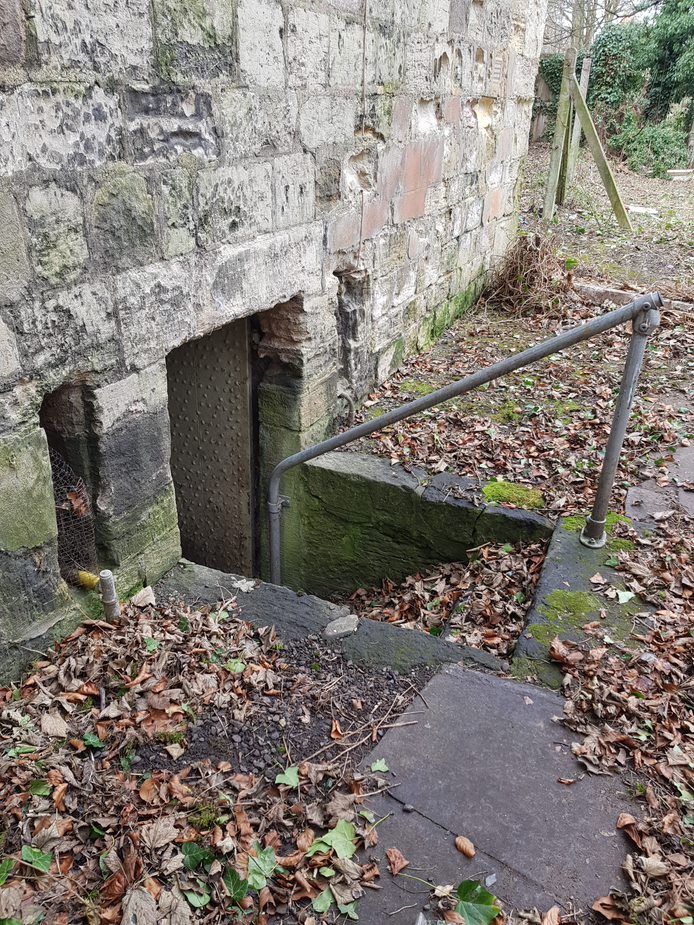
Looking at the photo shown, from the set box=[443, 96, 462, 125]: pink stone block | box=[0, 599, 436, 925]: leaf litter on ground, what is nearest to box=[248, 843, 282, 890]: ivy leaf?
box=[0, 599, 436, 925]: leaf litter on ground

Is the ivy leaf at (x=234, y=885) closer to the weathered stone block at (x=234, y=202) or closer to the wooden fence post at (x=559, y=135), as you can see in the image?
the weathered stone block at (x=234, y=202)

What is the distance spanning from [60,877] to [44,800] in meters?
0.25

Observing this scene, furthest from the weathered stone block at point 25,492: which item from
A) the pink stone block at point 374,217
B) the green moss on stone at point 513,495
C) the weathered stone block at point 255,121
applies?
the pink stone block at point 374,217

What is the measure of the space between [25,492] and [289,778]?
3.93ft

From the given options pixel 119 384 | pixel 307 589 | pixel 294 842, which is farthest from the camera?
pixel 307 589

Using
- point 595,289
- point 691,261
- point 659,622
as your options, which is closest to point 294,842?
point 659,622

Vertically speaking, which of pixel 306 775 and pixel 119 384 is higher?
pixel 119 384

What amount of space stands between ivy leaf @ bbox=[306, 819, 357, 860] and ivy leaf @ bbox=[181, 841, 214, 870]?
0.26 m

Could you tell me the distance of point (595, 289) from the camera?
6434mm

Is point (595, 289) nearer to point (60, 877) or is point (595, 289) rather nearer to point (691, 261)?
point (691, 261)

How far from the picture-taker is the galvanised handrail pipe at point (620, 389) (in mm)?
2766

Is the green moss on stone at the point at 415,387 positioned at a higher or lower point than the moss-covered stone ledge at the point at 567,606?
higher

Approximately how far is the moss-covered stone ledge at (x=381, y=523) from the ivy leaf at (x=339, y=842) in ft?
6.03

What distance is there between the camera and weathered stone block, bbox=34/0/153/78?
79.3 inches
